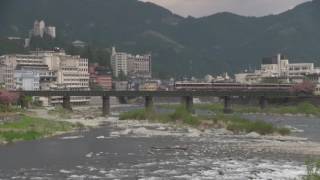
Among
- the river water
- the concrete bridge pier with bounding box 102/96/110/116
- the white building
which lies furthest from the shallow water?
the white building

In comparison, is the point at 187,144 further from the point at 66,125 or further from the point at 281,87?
the point at 281,87

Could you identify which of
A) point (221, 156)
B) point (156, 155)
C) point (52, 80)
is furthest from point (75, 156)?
point (52, 80)

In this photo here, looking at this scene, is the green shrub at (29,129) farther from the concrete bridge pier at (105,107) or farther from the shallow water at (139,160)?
the concrete bridge pier at (105,107)

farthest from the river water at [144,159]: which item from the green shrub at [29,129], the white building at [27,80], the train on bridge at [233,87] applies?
the train on bridge at [233,87]

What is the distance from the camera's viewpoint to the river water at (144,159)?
40.2 meters

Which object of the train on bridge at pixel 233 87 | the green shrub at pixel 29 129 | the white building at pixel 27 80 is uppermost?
the white building at pixel 27 80

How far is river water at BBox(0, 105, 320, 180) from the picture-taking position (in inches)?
1583

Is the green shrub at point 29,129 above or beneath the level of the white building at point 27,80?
beneath

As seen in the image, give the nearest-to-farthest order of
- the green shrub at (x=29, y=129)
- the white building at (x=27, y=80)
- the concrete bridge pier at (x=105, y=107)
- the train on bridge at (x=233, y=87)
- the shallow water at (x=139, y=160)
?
the shallow water at (x=139, y=160) → the green shrub at (x=29, y=129) → the concrete bridge pier at (x=105, y=107) → the white building at (x=27, y=80) → the train on bridge at (x=233, y=87)

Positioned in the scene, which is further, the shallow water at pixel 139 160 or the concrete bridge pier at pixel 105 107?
the concrete bridge pier at pixel 105 107

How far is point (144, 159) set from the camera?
48156mm

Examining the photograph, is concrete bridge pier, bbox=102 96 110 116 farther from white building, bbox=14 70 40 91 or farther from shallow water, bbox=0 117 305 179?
shallow water, bbox=0 117 305 179

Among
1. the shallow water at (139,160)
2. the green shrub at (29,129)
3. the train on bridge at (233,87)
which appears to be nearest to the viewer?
the shallow water at (139,160)

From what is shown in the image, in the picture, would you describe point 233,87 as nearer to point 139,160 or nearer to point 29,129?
point 29,129
